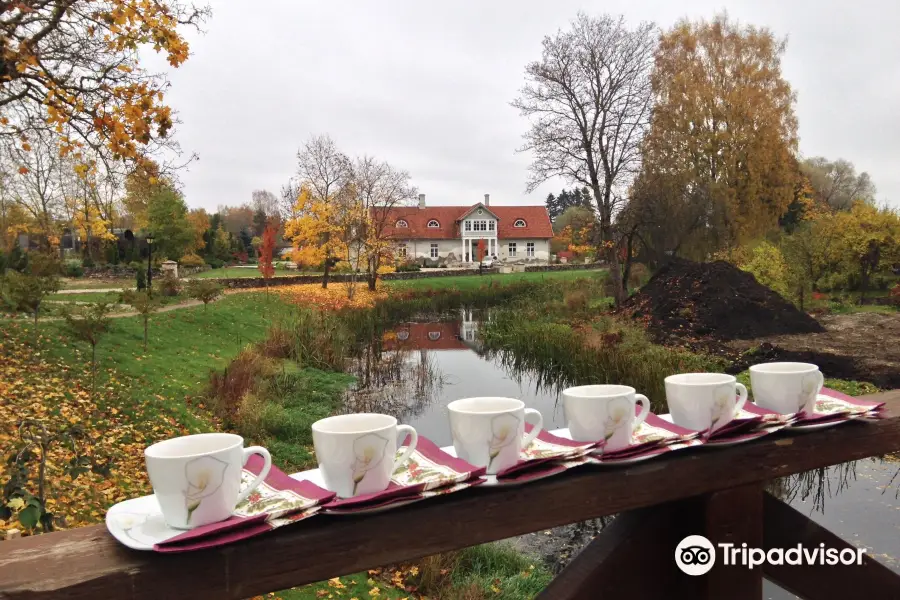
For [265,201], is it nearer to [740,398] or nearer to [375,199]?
[375,199]

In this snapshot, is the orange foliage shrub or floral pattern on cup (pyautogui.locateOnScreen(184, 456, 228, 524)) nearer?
floral pattern on cup (pyautogui.locateOnScreen(184, 456, 228, 524))

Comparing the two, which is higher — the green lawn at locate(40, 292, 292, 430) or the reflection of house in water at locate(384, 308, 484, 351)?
the green lawn at locate(40, 292, 292, 430)

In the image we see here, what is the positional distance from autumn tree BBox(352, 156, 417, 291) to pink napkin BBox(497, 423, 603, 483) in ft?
79.9

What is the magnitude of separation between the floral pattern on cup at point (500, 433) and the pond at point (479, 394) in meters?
4.63

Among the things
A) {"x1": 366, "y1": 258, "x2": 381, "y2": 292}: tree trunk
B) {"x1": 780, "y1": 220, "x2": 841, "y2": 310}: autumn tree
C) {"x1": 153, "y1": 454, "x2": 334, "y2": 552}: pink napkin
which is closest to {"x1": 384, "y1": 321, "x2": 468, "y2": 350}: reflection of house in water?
{"x1": 366, "y1": 258, "x2": 381, "y2": 292}: tree trunk

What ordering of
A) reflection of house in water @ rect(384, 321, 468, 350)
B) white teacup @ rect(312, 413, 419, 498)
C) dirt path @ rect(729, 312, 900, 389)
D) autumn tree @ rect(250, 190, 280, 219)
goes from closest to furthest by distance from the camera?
white teacup @ rect(312, 413, 419, 498)
dirt path @ rect(729, 312, 900, 389)
reflection of house in water @ rect(384, 321, 468, 350)
autumn tree @ rect(250, 190, 280, 219)

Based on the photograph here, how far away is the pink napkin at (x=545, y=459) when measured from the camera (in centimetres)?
121

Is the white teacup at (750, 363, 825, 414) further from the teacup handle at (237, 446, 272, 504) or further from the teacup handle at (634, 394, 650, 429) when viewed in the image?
the teacup handle at (237, 446, 272, 504)

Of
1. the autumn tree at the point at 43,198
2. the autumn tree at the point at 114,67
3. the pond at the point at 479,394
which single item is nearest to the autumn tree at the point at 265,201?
the autumn tree at the point at 43,198

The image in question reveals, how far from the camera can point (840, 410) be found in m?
1.57

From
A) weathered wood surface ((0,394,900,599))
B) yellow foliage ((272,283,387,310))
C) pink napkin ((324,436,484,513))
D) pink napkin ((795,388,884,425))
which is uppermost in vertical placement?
pink napkin ((795,388,884,425))

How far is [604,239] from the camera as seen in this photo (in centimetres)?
2100

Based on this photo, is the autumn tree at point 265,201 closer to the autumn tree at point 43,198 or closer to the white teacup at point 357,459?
the autumn tree at point 43,198

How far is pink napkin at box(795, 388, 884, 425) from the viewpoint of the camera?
5.02ft
